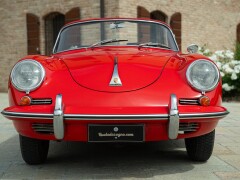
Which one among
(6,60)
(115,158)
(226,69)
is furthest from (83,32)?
(6,60)

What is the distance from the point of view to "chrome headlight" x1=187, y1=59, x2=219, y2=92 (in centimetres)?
302

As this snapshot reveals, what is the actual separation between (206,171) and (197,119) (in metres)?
0.53

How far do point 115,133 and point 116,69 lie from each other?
0.53 metres

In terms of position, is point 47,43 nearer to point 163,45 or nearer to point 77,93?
point 163,45

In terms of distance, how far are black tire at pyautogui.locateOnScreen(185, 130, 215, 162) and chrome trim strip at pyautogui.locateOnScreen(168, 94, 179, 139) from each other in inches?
21.5

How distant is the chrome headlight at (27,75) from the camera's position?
119 inches

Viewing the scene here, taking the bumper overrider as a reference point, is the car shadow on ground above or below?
below

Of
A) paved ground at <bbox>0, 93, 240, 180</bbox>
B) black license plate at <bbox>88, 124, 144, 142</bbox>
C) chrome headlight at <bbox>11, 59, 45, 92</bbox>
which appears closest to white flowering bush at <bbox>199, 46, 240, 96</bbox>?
paved ground at <bbox>0, 93, 240, 180</bbox>

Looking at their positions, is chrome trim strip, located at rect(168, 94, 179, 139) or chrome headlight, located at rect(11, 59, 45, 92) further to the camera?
chrome headlight, located at rect(11, 59, 45, 92)

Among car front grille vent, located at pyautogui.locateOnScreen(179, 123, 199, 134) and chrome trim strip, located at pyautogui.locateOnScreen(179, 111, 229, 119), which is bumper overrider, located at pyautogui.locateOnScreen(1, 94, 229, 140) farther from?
car front grille vent, located at pyautogui.locateOnScreen(179, 123, 199, 134)

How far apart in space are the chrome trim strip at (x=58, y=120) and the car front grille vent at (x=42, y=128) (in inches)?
4.4

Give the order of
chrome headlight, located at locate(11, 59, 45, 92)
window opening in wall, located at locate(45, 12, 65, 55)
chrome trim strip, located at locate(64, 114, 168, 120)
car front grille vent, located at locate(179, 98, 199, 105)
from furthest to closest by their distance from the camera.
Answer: window opening in wall, located at locate(45, 12, 65, 55)
chrome headlight, located at locate(11, 59, 45, 92)
car front grille vent, located at locate(179, 98, 199, 105)
chrome trim strip, located at locate(64, 114, 168, 120)

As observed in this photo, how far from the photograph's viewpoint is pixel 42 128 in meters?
2.99

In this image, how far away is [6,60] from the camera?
13742 mm
